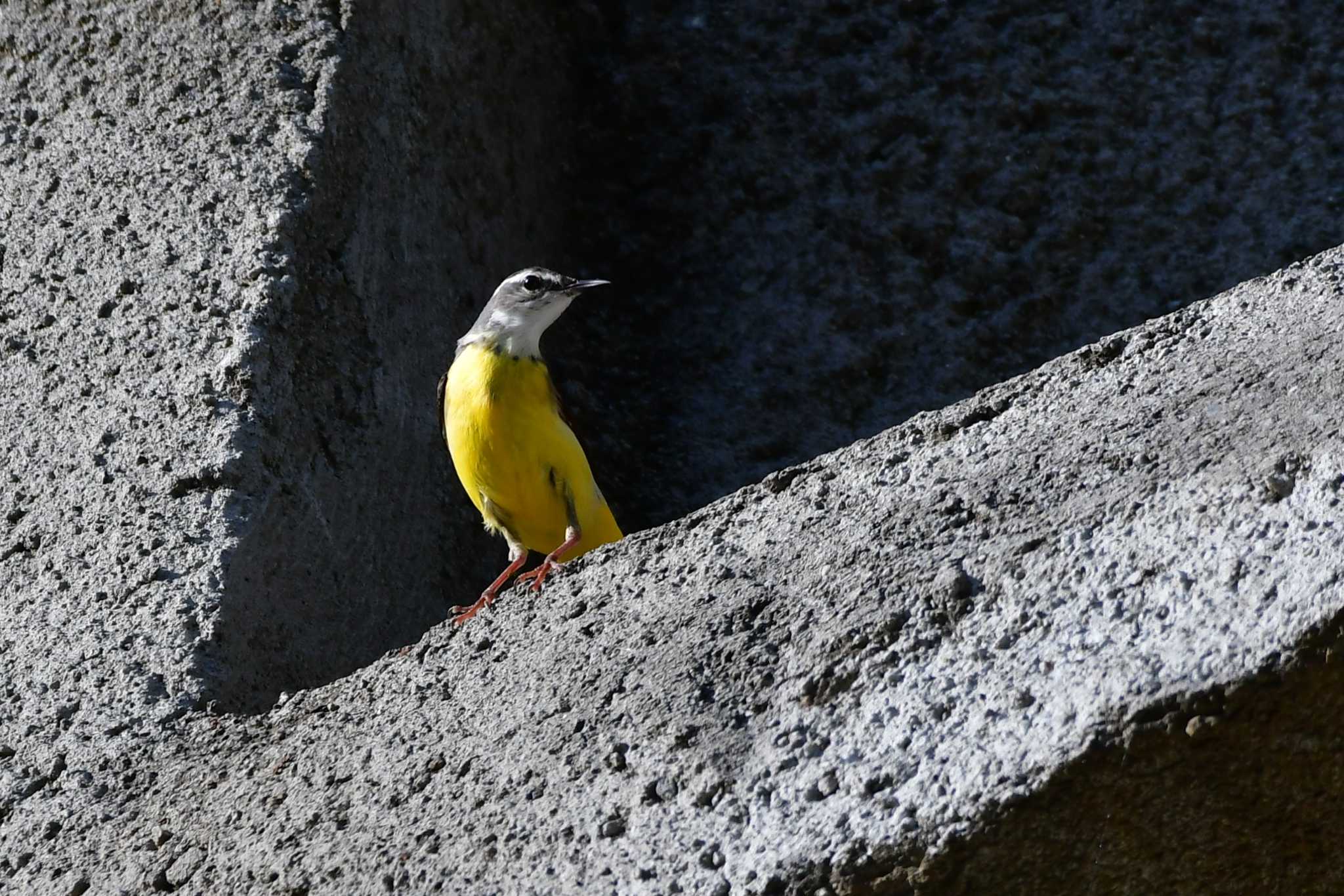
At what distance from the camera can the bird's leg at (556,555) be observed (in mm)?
3529

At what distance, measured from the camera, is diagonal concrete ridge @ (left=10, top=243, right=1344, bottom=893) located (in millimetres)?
2115

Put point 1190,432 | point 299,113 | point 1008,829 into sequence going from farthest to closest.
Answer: point 299,113 < point 1190,432 < point 1008,829

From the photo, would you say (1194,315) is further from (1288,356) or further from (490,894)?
(490,894)

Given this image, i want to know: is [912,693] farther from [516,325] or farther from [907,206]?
[907,206]

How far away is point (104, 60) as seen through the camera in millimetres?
4203

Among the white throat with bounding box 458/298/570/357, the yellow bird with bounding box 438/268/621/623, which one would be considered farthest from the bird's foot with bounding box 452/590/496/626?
the white throat with bounding box 458/298/570/357

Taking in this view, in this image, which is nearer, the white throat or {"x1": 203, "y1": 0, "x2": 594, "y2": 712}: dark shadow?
{"x1": 203, "y1": 0, "x2": 594, "y2": 712}: dark shadow

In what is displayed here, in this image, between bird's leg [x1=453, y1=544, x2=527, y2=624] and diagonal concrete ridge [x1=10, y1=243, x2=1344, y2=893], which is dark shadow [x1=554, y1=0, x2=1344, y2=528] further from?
diagonal concrete ridge [x1=10, y1=243, x2=1344, y2=893]

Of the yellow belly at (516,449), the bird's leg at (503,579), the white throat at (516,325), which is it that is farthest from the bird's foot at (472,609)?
the white throat at (516,325)

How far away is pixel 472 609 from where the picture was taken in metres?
3.41

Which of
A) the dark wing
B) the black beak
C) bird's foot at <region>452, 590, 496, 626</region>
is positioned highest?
the black beak

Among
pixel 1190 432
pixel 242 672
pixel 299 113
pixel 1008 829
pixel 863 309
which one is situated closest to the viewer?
pixel 1008 829

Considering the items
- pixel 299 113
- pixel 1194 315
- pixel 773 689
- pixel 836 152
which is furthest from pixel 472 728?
pixel 836 152

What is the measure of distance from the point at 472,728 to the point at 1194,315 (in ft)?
4.58
